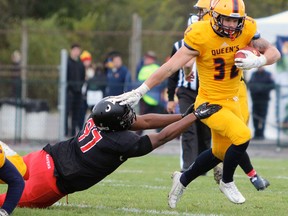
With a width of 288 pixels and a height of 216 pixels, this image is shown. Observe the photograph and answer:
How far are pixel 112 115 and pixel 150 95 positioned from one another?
9.35 meters

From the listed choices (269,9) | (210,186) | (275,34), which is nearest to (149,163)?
(210,186)

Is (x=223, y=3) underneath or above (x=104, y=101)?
above

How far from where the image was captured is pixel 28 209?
6.65 m

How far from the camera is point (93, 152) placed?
21.6 ft

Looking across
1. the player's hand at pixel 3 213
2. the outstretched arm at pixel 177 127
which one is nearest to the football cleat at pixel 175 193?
the outstretched arm at pixel 177 127

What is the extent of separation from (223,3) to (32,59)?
62.6 feet

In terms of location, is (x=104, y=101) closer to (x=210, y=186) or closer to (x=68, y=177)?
(x=68, y=177)

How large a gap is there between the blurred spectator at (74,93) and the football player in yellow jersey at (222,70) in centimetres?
820

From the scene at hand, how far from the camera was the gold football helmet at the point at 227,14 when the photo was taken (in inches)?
266

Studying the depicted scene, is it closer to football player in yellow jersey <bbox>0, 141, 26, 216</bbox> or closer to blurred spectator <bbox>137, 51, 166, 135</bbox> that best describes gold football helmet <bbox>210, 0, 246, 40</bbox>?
football player in yellow jersey <bbox>0, 141, 26, 216</bbox>

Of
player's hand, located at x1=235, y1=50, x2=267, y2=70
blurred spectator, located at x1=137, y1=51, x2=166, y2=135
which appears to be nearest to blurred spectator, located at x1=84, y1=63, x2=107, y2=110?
blurred spectator, located at x1=137, y1=51, x2=166, y2=135

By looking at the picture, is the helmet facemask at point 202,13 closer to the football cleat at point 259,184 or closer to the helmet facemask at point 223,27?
the helmet facemask at point 223,27

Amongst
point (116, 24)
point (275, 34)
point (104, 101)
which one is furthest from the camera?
point (116, 24)

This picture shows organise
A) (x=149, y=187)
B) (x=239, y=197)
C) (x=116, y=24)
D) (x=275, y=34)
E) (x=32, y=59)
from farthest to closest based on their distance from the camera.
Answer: (x=116, y=24) → (x=32, y=59) → (x=275, y=34) → (x=149, y=187) → (x=239, y=197)
